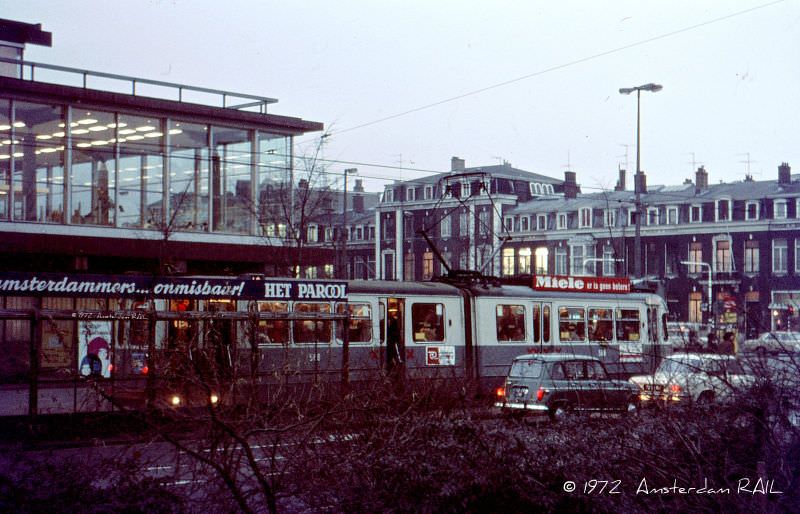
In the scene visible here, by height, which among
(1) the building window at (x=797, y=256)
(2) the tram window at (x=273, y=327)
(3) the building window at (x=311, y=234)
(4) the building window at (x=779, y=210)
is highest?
(4) the building window at (x=779, y=210)

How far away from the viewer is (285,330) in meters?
20.8

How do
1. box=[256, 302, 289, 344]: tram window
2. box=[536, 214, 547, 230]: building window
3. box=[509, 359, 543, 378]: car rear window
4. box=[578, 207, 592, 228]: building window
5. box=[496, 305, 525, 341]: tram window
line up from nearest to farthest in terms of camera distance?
1. box=[509, 359, 543, 378]: car rear window
2. box=[256, 302, 289, 344]: tram window
3. box=[496, 305, 525, 341]: tram window
4. box=[578, 207, 592, 228]: building window
5. box=[536, 214, 547, 230]: building window

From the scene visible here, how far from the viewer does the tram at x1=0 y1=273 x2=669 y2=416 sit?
15.5 metres

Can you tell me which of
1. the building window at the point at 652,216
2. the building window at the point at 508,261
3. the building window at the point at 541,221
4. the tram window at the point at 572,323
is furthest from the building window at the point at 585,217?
the tram window at the point at 572,323

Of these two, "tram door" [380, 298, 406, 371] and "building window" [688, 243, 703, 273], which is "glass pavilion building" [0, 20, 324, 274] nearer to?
"tram door" [380, 298, 406, 371]

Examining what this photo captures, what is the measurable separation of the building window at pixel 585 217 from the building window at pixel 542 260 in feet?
13.5

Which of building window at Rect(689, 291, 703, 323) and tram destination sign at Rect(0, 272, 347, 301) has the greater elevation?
tram destination sign at Rect(0, 272, 347, 301)

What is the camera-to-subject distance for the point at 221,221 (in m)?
34.8

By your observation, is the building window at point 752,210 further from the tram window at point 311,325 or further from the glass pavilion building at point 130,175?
the tram window at point 311,325

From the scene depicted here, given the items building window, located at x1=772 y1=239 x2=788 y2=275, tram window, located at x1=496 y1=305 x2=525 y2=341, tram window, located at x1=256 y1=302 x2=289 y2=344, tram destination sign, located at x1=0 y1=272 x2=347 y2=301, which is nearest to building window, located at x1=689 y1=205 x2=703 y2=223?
building window, located at x1=772 y1=239 x2=788 y2=275

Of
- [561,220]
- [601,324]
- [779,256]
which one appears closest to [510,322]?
[601,324]

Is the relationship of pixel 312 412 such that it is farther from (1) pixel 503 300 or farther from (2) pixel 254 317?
(1) pixel 503 300

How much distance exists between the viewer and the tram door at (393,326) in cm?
2333

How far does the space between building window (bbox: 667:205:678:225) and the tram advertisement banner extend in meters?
57.0
